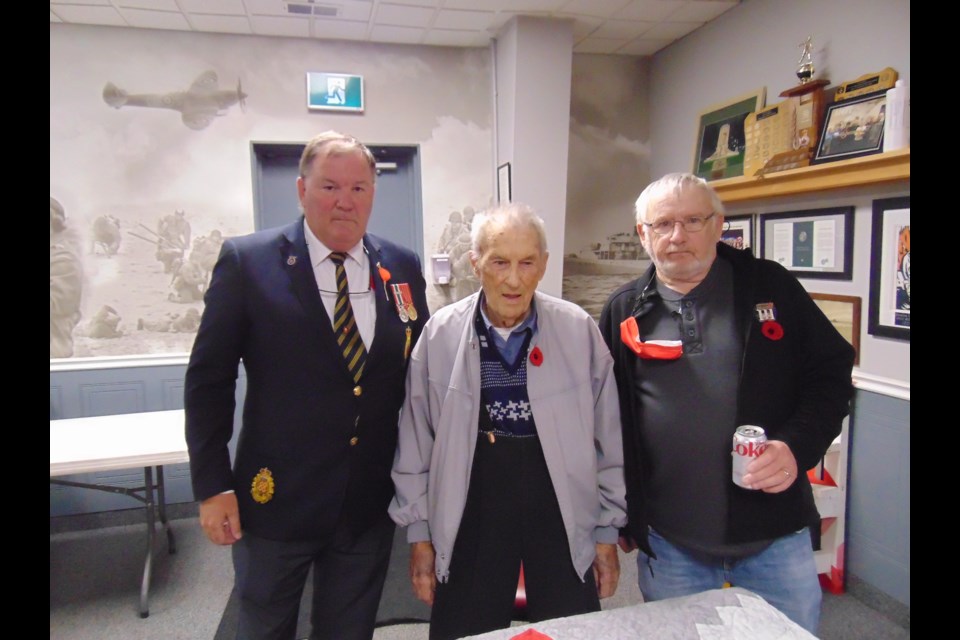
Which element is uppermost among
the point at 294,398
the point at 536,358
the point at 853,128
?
the point at 853,128

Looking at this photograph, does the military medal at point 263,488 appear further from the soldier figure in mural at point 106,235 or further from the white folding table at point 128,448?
the soldier figure in mural at point 106,235

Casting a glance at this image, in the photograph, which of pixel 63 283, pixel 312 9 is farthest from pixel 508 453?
pixel 63 283

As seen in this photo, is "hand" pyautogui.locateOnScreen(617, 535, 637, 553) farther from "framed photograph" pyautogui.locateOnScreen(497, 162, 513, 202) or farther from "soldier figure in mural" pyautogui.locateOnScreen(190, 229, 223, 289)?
"soldier figure in mural" pyautogui.locateOnScreen(190, 229, 223, 289)

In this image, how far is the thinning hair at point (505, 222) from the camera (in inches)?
54.4

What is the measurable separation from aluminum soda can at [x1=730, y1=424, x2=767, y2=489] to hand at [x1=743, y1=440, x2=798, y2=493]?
11 millimetres

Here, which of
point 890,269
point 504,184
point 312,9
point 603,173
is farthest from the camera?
point 603,173

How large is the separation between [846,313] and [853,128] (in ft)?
2.59

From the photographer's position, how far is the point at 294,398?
141 cm

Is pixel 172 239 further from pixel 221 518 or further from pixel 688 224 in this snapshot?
pixel 688 224

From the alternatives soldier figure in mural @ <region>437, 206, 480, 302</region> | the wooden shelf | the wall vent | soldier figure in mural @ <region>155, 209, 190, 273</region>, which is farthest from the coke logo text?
soldier figure in mural @ <region>155, 209, 190, 273</region>

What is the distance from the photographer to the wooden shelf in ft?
7.04

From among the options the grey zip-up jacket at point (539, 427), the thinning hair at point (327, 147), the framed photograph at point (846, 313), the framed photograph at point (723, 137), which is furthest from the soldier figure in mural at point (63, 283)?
the framed photograph at point (846, 313)

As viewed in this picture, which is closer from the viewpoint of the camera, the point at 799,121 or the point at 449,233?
the point at 799,121
